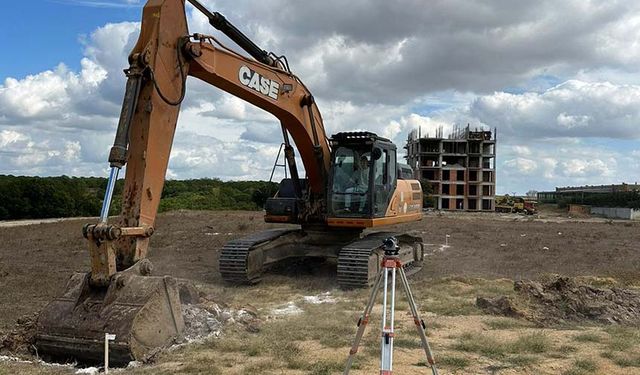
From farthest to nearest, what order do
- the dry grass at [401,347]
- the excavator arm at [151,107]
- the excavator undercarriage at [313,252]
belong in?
the excavator undercarriage at [313,252], the excavator arm at [151,107], the dry grass at [401,347]

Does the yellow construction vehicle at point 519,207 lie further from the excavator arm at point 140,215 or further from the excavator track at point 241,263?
the excavator arm at point 140,215

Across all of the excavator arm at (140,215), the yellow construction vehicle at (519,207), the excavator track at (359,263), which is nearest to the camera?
the excavator arm at (140,215)

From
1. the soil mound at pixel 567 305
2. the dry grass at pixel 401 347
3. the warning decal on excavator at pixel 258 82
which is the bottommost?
the dry grass at pixel 401 347

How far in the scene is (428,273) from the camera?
46.7 ft

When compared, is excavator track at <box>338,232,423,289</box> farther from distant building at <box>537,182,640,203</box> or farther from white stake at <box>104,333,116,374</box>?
distant building at <box>537,182,640,203</box>

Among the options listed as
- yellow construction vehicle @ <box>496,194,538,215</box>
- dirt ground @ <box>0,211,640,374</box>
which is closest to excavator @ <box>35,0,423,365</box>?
dirt ground @ <box>0,211,640,374</box>

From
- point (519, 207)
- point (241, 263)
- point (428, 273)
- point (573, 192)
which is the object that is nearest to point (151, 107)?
point (241, 263)

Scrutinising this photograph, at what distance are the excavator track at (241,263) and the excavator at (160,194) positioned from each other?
0.02 m

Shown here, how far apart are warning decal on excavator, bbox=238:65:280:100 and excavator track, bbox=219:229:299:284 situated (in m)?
3.07

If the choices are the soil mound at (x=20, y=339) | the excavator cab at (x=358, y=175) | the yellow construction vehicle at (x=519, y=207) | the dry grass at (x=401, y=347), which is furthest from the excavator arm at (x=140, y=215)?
the yellow construction vehicle at (x=519, y=207)

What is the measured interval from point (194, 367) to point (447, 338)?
10.6ft

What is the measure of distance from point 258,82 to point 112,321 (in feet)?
16.5

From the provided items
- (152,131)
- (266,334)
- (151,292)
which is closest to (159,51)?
(152,131)

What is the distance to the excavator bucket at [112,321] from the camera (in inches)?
258
